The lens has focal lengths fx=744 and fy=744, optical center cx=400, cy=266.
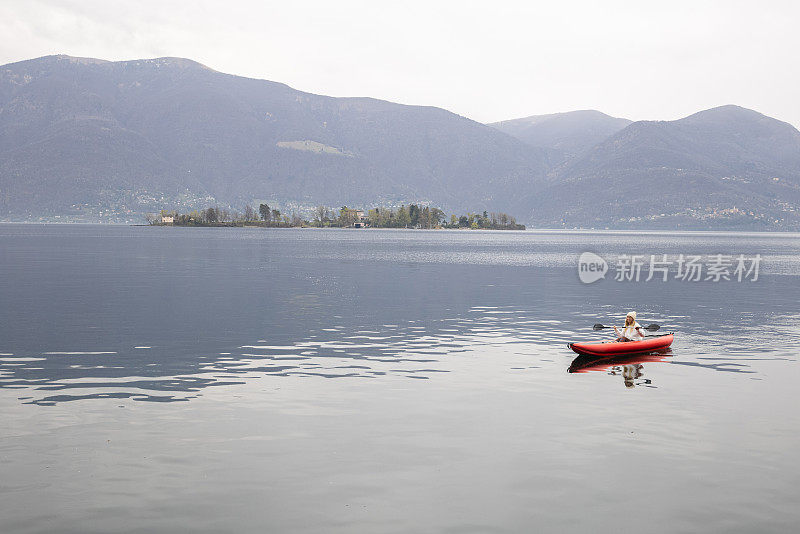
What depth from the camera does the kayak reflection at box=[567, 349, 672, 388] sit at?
34.6m

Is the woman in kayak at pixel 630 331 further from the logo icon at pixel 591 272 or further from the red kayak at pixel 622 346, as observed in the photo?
the logo icon at pixel 591 272

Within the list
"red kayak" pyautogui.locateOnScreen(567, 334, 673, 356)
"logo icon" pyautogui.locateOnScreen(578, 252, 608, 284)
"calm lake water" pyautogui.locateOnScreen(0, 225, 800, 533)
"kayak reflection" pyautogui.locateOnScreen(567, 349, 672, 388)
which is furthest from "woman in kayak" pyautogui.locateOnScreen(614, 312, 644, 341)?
"logo icon" pyautogui.locateOnScreen(578, 252, 608, 284)

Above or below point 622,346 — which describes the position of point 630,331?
above

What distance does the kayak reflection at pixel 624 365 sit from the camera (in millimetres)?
34625

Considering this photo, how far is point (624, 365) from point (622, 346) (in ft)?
5.13

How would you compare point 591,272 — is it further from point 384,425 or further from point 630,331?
point 384,425

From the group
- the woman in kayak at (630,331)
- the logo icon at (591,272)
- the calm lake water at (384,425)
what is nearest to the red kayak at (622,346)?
the woman in kayak at (630,331)

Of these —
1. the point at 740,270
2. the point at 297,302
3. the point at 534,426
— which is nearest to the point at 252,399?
the point at 534,426

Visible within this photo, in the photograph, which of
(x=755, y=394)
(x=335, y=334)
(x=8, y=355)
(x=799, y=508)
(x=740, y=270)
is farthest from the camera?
(x=740, y=270)

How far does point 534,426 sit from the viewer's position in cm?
2538

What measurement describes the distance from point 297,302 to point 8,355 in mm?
30499

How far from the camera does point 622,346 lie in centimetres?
3997

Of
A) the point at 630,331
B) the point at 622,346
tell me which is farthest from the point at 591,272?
the point at 622,346

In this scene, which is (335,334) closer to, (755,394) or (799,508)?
(755,394)
